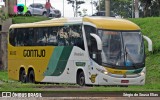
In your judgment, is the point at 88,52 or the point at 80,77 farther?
the point at 80,77

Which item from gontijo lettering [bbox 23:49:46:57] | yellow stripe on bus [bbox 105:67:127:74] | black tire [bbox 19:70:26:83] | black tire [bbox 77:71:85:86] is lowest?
black tire [bbox 19:70:26:83]

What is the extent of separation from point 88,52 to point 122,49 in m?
1.58

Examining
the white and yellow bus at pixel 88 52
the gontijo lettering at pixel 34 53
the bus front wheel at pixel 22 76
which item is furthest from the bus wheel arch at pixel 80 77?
the bus front wheel at pixel 22 76

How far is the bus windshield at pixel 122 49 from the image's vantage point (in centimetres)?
2380

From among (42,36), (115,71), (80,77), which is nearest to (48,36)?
(42,36)

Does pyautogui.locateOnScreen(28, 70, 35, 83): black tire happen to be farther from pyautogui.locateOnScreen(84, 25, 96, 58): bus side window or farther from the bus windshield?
the bus windshield

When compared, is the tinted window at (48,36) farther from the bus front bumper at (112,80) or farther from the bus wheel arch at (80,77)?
the bus front bumper at (112,80)

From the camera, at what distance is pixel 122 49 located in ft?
78.6

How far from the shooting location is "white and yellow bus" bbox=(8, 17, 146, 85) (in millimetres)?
23797

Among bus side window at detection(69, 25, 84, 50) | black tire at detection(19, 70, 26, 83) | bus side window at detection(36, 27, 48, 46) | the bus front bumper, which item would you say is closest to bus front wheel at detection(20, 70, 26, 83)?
black tire at detection(19, 70, 26, 83)

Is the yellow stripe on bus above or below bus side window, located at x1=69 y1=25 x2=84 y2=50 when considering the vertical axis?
below

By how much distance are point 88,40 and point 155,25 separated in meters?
13.7

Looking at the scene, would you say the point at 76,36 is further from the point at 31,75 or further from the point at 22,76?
the point at 22,76

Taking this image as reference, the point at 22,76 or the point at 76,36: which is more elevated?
the point at 76,36
